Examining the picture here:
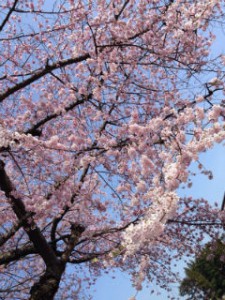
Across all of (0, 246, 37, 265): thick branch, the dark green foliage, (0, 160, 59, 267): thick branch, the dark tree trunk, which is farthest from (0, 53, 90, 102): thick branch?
the dark green foliage

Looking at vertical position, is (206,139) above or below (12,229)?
below

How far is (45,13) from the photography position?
734cm

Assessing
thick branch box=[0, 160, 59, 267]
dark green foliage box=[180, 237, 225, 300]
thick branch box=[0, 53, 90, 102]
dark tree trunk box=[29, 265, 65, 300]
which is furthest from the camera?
dark green foliage box=[180, 237, 225, 300]

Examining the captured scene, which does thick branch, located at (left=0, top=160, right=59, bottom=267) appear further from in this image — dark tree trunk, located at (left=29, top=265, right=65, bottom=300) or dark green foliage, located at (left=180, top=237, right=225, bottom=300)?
dark green foliage, located at (left=180, top=237, right=225, bottom=300)

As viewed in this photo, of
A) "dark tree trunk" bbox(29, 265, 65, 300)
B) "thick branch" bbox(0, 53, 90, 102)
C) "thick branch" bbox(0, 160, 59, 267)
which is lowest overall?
"dark tree trunk" bbox(29, 265, 65, 300)

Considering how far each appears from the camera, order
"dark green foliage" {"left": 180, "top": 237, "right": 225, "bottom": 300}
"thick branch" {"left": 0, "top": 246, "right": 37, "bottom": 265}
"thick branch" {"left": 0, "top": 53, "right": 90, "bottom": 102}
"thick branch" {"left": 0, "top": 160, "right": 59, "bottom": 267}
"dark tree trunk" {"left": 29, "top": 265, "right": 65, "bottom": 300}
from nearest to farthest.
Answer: "thick branch" {"left": 0, "top": 53, "right": 90, "bottom": 102}, "thick branch" {"left": 0, "top": 160, "right": 59, "bottom": 267}, "dark tree trunk" {"left": 29, "top": 265, "right": 65, "bottom": 300}, "thick branch" {"left": 0, "top": 246, "right": 37, "bottom": 265}, "dark green foliage" {"left": 180, "top": 237, "right": 225, "bottom": 300}

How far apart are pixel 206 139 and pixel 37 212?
3.96 metres

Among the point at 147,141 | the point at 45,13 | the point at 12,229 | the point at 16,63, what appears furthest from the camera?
the point at 16,63

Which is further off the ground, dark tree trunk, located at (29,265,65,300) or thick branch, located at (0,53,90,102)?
thick branch, located at (0,53,90,102)

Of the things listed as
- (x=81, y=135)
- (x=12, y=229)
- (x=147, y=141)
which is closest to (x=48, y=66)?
(x=81, y=135)

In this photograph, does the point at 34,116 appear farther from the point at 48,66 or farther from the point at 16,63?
the point at 48,66

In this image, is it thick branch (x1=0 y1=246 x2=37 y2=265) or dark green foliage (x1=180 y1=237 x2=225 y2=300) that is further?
dark green foliage (x1=180 y1=237 x2=225 y2=300)

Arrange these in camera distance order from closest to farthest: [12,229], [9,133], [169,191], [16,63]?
[169,191] < [9,133] < [12,229] < [16,63]

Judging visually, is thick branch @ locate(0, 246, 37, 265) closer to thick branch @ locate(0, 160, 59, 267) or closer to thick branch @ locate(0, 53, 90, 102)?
thick branch @ locate(0, 160, 59, 267)
